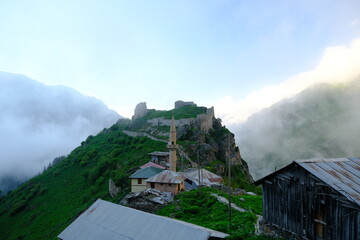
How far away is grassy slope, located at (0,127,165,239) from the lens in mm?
47000

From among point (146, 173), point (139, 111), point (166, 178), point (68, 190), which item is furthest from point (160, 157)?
point (139, 111)

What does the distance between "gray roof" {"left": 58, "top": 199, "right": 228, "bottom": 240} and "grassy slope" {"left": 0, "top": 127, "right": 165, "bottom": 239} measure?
69.9 feet

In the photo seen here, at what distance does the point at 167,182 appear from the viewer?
33656 mm

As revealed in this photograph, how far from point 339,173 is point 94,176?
53.7 m

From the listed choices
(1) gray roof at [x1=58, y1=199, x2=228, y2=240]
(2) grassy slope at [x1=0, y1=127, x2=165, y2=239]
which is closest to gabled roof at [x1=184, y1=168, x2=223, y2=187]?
(2) grassy slope at [x1=0, y1=127, x2=165, y2=239]

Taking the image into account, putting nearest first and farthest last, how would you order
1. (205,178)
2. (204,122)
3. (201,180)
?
(201,180) < (205,178) < (204,122)

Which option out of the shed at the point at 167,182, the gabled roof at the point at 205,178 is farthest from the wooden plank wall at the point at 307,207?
the gabled roof at the point at 205,178

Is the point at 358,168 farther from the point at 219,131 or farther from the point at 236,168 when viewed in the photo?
the point at 219,131

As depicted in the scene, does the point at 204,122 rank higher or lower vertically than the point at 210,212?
higher

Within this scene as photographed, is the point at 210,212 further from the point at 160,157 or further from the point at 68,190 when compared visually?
the point at 68,190

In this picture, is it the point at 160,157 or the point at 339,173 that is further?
the point at 160,157

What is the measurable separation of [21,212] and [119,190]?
A: 30312 mm

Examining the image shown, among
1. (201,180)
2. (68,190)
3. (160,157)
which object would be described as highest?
(160,157)

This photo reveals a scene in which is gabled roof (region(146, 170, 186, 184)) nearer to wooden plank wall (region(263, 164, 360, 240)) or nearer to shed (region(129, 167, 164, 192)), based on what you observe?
shed (region(129, 167, 164, 192))
